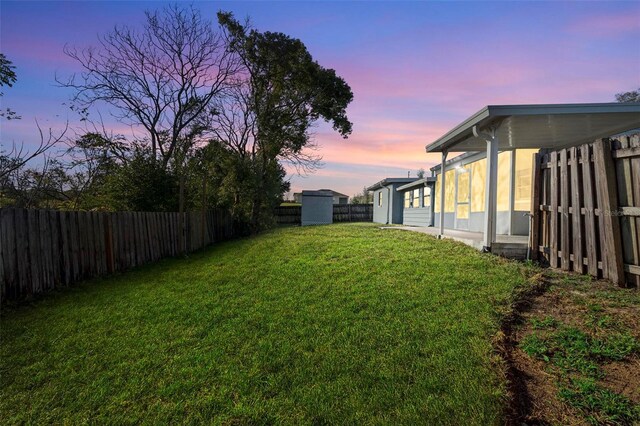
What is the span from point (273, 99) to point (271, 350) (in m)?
15.5

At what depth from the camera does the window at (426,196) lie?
48.1ft

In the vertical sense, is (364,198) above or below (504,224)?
above

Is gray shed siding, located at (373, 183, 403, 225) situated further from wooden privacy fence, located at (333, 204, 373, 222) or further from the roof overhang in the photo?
the roof overhang

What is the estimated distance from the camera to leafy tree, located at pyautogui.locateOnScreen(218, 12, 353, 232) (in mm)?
15656

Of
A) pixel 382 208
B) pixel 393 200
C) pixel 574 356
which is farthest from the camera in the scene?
pixel 382 208

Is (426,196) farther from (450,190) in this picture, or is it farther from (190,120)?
(190,120)

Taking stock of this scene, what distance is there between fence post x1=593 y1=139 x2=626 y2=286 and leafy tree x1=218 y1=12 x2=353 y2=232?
1148cm

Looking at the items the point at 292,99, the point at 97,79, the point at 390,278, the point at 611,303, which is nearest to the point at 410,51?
the point at 390,278

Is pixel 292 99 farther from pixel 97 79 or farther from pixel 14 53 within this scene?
pixel 14 53

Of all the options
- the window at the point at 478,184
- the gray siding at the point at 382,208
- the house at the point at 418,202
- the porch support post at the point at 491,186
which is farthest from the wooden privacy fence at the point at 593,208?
the gray siding at the point at 382,208

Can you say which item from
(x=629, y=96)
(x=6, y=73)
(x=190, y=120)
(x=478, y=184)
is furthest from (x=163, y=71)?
(x=629, y=96)

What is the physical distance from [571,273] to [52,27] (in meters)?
11.3

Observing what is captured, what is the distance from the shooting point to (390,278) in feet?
16.0

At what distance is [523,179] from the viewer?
802cm
